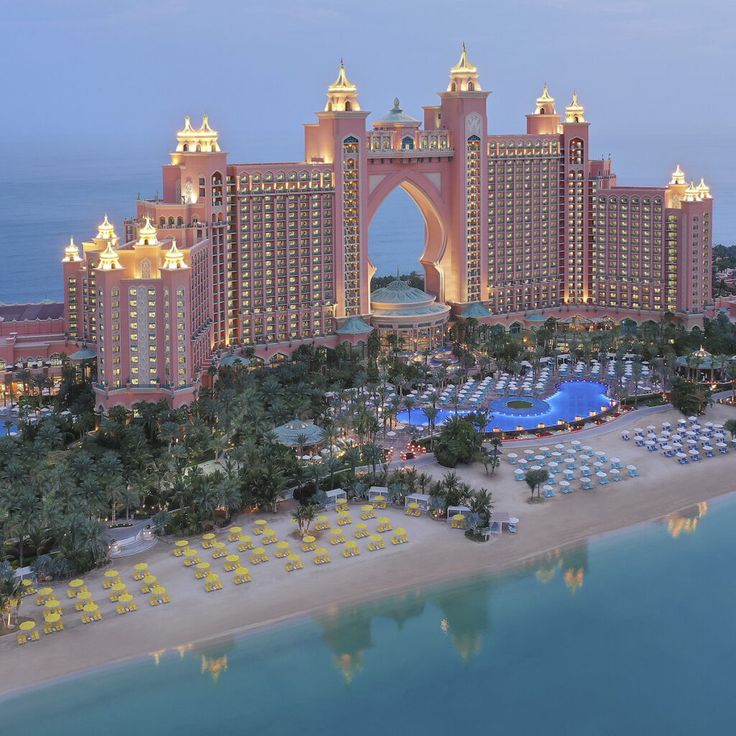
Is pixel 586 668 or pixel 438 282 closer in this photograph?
pixel 586 668

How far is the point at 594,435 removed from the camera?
81812 millimetres

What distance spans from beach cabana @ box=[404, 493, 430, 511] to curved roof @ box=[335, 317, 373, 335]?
36.3 m

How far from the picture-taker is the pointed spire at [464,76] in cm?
10794

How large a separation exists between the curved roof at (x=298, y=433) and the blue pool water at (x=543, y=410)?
9432 mm

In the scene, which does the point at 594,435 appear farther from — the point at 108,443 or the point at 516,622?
the point at 108,443

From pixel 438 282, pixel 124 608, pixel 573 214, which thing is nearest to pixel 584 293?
pixel 573 214

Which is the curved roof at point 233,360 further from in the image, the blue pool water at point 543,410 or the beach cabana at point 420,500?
the beach cabana at point 420,500

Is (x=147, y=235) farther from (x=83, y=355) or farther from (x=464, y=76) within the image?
(x=464, y=76)

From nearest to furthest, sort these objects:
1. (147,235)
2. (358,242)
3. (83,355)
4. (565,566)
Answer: (565,566), (147,235), (83,355), (358,242)

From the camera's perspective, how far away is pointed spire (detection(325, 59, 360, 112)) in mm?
101750

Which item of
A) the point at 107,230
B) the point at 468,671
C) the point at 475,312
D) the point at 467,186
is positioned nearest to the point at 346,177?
the point at 467,186

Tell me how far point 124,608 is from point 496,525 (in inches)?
823

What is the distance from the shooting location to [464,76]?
108m

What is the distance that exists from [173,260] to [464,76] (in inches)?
1532
